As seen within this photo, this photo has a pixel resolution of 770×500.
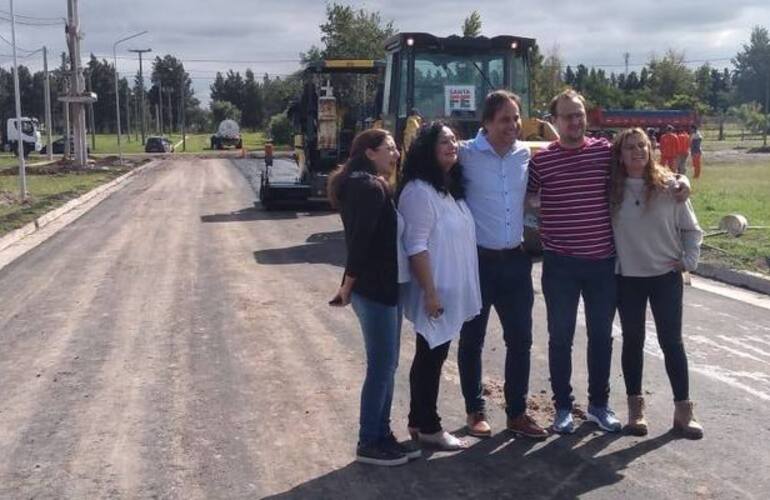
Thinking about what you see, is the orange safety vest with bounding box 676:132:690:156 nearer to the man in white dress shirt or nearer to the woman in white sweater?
the woman in white sweater

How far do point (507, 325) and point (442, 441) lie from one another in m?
0.76

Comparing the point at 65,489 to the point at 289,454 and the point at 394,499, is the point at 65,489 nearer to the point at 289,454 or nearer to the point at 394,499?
the point at 289,454

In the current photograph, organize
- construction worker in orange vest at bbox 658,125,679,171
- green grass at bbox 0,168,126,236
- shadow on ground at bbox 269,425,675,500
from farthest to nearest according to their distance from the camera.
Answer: construction worker in orange vest at bbox 658,125,679,171, green grass at bbox 0,168,126,236, shadow on ground at bbox 269,425,675,500

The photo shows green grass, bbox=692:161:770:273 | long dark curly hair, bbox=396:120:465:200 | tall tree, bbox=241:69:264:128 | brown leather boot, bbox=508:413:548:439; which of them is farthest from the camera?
tall tree, bbox=241:69:264:128

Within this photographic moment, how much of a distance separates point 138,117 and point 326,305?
389ft

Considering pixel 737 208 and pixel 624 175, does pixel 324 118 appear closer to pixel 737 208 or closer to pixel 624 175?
pixel 737 208

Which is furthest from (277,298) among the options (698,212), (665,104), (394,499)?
(665,104)

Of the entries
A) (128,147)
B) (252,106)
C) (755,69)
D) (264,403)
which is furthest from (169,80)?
(264,403)

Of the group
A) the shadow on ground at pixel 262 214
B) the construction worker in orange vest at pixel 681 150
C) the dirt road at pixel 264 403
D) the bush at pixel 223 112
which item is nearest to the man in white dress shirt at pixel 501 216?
the dirt road at pixel 264 403

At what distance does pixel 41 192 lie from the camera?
92.6 feet

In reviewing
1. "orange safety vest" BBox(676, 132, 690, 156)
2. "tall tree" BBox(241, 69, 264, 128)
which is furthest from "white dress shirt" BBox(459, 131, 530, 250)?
"tall tree" BBox(241, 69, 264, 128)

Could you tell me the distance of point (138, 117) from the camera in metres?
124

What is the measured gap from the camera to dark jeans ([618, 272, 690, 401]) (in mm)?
5938

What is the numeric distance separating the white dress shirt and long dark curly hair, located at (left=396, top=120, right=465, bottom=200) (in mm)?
161
